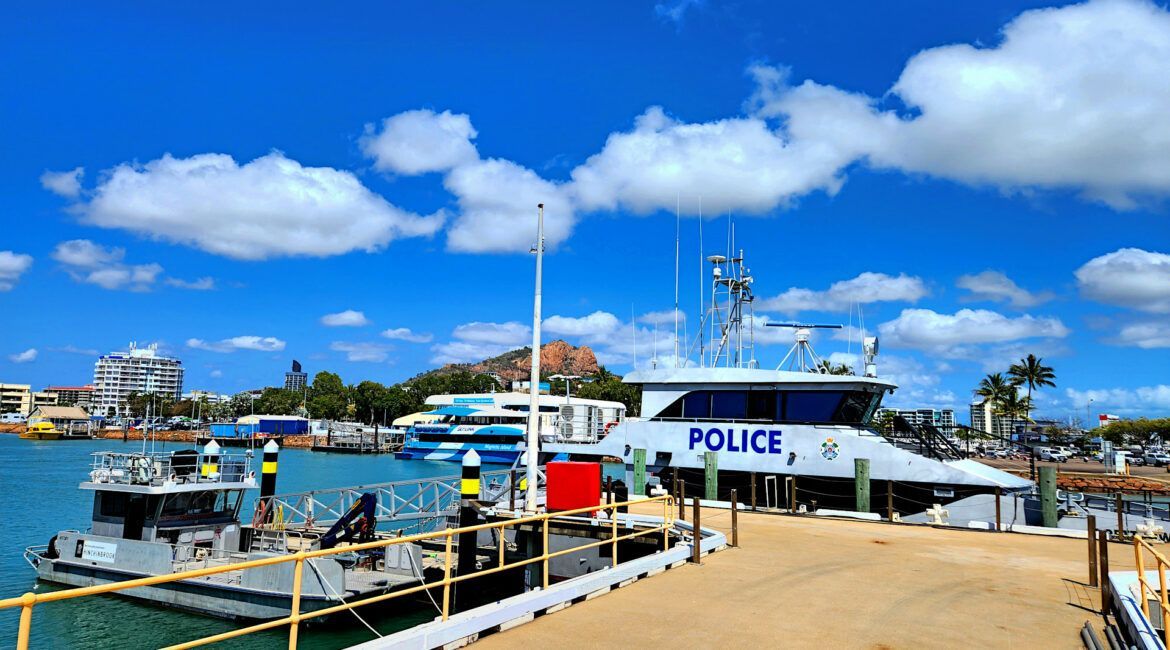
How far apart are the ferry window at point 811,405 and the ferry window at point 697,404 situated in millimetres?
2704

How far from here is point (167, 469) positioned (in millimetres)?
20609

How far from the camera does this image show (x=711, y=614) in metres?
9.48

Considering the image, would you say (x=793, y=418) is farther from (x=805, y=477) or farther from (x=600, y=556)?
(x=600, y=556)

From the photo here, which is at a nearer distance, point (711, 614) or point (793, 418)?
point (711, 614)

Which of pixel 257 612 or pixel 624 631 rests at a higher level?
pixel 624 631

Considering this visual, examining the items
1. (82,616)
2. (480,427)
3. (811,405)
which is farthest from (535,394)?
(480,427)

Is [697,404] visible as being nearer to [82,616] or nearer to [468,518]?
[468,518]

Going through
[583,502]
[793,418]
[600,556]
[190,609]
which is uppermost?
[793,418]

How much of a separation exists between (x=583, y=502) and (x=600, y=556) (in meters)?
2.27

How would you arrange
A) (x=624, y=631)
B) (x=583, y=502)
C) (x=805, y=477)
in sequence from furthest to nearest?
1. (x=805, y=477)
2. (x=583, y=502)
3. (x=624, y=631)

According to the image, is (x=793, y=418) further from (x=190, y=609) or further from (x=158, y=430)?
Result: (x=158, y=430)

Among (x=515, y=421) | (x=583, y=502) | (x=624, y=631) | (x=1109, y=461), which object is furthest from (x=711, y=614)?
(x=515, y=421)

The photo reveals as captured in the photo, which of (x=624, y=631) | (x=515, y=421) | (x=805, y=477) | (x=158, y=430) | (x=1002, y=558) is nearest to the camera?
(x=624, y=631)

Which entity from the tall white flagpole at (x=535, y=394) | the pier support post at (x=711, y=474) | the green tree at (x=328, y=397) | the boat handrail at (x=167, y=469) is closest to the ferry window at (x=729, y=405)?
the pier support post at (x=711, y=474)
